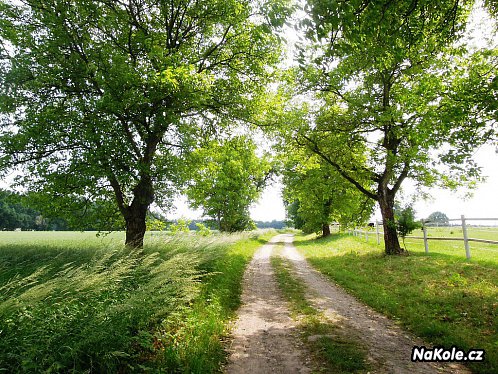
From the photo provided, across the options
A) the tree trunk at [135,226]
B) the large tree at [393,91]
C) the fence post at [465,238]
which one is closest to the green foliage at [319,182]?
the large tree at [393,91]

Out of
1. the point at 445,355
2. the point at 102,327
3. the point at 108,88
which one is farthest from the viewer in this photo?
the point at 108,88

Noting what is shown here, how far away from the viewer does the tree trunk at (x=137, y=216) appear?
11.5 meters

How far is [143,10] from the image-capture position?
11531 mm

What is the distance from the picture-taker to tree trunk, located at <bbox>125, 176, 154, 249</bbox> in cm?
1149

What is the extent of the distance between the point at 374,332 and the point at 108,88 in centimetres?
973

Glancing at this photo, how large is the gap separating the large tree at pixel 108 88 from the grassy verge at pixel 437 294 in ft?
27.4

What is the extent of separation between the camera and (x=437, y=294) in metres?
8.62

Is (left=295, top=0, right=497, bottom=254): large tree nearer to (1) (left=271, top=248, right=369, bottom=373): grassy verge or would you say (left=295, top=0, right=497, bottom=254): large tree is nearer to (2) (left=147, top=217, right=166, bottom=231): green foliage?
(1) (left=271, top=248, right=369, bottom=373): grassy verge

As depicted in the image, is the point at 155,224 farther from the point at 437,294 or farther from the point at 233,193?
the point at 233,193

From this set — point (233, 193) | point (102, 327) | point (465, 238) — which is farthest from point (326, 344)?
point (233, 193)

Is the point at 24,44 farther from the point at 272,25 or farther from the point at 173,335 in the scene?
the point at 173,335

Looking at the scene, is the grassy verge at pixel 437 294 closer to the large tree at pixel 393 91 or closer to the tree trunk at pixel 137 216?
the large tree at pixel 393 91

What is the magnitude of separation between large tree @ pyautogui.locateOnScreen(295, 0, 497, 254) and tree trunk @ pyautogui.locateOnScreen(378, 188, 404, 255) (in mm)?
52

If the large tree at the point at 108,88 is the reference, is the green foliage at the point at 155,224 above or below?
below
